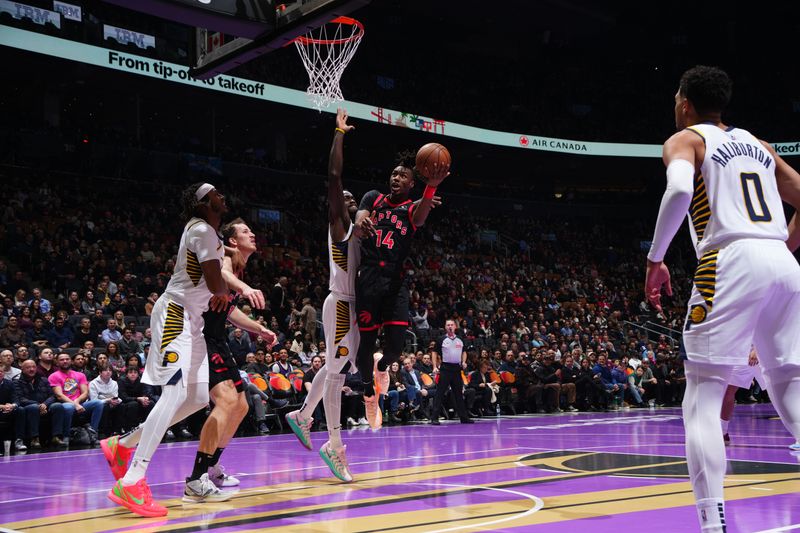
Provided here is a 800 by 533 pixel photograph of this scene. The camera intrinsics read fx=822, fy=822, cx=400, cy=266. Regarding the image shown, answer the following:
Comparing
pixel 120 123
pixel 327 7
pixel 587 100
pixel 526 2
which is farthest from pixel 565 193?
pixel 327 7

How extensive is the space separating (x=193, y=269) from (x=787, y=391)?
12.2 ft

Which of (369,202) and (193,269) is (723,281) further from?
(369,202)

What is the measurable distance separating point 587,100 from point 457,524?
33.5 meters

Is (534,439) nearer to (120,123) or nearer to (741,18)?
(120,123)

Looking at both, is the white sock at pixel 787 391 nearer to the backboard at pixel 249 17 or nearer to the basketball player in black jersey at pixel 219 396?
the basketball player in black jersey at pixel 219 396

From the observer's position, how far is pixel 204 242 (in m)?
5.34

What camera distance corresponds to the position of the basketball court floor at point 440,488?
457cm

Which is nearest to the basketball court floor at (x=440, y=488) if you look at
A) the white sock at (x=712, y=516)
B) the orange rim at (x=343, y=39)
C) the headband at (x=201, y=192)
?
the white sock at (x=712, y=516)

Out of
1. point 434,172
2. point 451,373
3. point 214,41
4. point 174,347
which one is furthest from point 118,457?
point 451,373

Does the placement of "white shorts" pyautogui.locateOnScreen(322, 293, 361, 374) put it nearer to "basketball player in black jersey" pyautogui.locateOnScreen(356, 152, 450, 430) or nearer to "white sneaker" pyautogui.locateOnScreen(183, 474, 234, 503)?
"basketball player in black jersey" pyautogui.locateOnScreen(356, 152, 450, 430)

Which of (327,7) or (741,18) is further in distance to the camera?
(741,18)

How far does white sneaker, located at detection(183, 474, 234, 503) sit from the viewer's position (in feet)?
18.2

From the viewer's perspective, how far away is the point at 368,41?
104 ft

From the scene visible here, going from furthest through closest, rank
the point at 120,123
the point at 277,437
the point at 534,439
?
the point at 120,123 → the point at 277,437 → the point at 534,439
